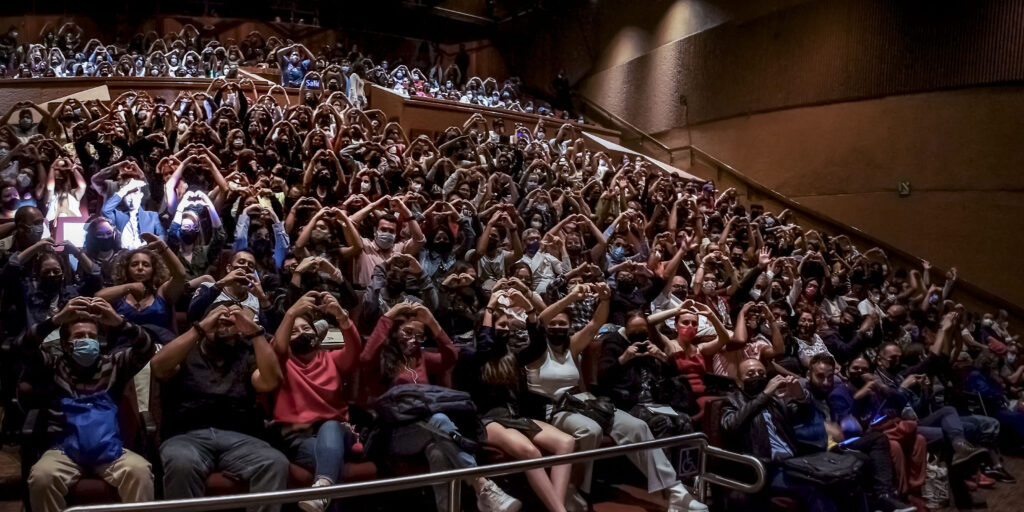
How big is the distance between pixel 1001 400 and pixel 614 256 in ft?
11.3

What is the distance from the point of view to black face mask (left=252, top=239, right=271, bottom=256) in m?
4.71

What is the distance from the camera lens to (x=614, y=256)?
6293 millimetres

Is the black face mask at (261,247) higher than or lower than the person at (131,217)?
lower

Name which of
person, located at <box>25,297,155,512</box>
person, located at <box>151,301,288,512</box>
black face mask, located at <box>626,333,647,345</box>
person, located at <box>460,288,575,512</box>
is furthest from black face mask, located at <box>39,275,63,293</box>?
black face mask, located at <box>626,333,647,345</box>

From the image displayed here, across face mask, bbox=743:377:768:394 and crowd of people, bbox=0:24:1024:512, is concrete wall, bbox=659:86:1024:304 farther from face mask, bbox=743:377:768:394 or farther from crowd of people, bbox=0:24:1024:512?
face mask, bbox=743:377:768:394

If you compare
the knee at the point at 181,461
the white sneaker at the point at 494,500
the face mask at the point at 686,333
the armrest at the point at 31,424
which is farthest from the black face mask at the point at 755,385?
the armrest at the point at 31,424

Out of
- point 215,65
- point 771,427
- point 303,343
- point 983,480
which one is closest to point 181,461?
point 303,343

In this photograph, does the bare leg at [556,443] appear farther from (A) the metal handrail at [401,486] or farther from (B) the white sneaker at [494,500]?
(A) the metal handrail at [401,486]

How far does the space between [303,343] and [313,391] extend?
8.8 inches

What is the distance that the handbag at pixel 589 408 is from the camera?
3766 millimetres

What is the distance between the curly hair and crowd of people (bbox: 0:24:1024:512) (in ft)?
0.07

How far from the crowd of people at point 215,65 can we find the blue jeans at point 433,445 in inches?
296

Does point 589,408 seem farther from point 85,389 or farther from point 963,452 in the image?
point 963,452

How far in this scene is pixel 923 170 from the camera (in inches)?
432
